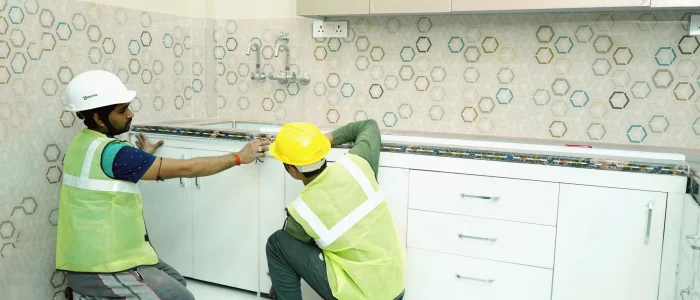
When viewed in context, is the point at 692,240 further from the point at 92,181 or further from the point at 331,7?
the point at 92,181

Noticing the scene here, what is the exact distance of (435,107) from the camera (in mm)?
3035

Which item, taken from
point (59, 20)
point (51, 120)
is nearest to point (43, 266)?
point (51, 120)

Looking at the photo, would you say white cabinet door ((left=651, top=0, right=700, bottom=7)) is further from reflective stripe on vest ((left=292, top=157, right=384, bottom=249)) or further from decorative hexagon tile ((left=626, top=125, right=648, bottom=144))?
reflective stripe on vest ((left=292, top=157, right=384, bottom=249))

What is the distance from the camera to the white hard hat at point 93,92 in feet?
6.99

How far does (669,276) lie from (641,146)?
2.48 ft

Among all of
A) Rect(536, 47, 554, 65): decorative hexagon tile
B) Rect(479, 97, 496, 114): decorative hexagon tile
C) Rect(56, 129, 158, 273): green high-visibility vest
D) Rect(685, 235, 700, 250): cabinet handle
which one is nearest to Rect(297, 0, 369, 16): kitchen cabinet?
Rect(479, 97, 496, 114): decorative hexagon tile

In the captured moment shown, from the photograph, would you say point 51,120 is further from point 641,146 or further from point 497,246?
point 641,146

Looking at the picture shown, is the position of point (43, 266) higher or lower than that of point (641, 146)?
lower

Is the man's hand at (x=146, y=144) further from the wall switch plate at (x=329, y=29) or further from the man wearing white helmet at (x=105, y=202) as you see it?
the wall switch plate at (x=329, y=29)

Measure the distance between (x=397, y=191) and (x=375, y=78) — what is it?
2.88 ft

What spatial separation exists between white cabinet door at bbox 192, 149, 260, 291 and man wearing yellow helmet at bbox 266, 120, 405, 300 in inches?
26.1

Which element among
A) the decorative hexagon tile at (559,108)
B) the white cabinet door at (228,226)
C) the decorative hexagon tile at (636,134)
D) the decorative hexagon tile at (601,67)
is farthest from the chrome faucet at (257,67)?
A: the decorative hexagon tile at (636,134)

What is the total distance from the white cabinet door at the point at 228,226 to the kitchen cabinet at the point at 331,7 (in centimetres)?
83

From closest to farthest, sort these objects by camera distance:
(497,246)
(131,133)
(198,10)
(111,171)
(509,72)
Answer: (111,171) → (497,246) → (509,72) → (131,133) → (198,10)
